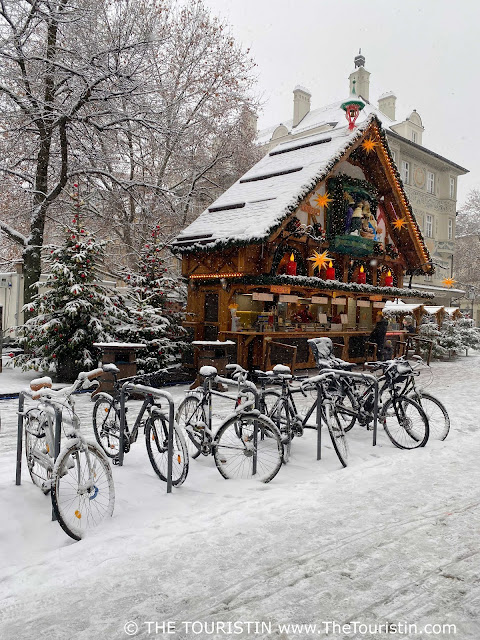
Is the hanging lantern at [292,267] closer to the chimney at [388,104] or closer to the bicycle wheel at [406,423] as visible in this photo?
the bicycle wheel at [406,423]

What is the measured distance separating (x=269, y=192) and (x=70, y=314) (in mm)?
7972

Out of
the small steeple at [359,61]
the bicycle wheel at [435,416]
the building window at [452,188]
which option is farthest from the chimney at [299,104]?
the bicycle wheel at [435,416]

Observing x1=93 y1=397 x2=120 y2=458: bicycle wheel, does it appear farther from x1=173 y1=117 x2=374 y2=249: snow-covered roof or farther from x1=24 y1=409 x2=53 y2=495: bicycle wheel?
x1=173 y1=117 x2=374 y2=249: snow-covered roof

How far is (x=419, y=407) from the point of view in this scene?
716 cm

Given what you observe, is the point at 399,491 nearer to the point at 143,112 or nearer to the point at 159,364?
the point at 159,364

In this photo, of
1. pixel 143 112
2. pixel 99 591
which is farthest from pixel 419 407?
pixel 143 112

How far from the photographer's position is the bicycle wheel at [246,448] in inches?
218

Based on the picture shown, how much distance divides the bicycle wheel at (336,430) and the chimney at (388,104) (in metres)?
35.9

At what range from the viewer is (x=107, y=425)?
6.30m

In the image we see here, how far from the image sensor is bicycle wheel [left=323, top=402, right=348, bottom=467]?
629 centimetres

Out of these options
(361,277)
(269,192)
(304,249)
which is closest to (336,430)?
(304,249)

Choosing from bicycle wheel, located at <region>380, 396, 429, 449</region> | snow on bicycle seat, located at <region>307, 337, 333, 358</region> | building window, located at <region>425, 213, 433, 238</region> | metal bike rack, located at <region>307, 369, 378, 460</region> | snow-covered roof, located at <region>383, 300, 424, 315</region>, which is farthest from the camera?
building window, located at <region>425, 213, 433, 238</region>

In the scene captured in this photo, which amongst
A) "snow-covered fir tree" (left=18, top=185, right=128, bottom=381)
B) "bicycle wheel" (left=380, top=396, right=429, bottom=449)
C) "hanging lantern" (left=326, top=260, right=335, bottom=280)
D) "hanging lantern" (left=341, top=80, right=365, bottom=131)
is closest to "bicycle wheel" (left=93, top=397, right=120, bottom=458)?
"bicycle wheel" (left=380, top=396, right=429, bottom=449)

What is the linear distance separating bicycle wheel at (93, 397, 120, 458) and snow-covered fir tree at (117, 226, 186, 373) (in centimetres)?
592
